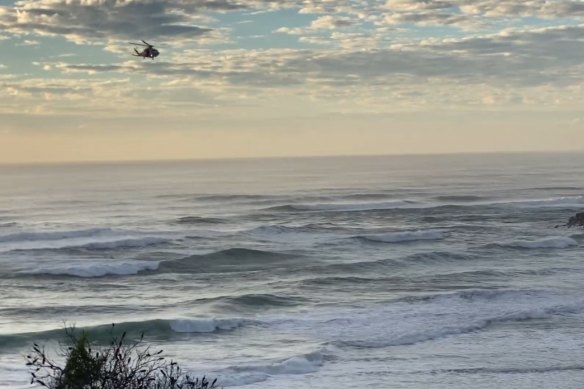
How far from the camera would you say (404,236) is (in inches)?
2282

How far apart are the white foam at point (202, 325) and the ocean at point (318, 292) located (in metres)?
0.07

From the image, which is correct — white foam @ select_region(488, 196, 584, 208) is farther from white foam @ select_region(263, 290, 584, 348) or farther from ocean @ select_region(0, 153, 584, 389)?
white foam @ select_region(263, 290, 584, 348)

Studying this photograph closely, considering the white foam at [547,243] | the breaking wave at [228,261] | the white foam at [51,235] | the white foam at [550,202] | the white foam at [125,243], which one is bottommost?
the white foam at [550,202]

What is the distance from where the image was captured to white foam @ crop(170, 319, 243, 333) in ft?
91.6

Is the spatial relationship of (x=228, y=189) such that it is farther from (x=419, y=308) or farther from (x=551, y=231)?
(x=419, y=308)

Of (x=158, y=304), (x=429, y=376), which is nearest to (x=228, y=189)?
(x=158, y=304)

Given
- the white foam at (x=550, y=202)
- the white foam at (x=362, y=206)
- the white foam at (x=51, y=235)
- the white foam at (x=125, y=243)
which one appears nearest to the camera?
the white foam at (x=125, y=243)

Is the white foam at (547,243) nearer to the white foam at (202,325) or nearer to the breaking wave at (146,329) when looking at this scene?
the breaking wave at (146,329)

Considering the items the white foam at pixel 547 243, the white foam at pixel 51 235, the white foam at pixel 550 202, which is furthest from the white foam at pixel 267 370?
the white foam at pixel 550 202

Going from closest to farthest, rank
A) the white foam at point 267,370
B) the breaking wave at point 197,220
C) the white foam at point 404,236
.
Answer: the white foam at point 267,370 < the white foam at point 404,236 < the breaking wave at point 197,220

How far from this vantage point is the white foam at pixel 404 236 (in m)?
57.1

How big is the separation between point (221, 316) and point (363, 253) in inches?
836

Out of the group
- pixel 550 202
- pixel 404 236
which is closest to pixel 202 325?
pixel 404 236

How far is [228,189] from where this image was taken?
125 metres
